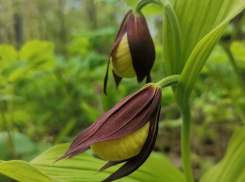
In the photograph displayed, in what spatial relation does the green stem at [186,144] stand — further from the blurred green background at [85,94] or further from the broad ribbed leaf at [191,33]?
the blurred green background at [85,94]

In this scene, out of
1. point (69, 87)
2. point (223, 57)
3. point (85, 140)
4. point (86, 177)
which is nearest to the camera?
point (85, 140)

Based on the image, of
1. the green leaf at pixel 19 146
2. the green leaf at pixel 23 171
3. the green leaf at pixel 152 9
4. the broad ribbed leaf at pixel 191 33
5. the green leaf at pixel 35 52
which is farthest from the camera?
the green leaf at pixel 35 52

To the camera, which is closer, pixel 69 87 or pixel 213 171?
pixel 213 171

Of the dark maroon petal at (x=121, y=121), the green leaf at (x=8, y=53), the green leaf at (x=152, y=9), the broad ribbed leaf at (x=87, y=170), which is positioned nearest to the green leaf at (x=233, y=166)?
the broad ribbed leaf at (x=87, y=170)

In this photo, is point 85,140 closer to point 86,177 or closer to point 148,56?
point 86,177

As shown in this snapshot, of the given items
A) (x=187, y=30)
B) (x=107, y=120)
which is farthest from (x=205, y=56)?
(x=107, y=120)

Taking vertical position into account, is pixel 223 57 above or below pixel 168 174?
above

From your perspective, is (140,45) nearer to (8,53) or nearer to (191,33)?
(191,33)

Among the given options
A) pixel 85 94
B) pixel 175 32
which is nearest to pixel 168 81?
pixel 175 32
